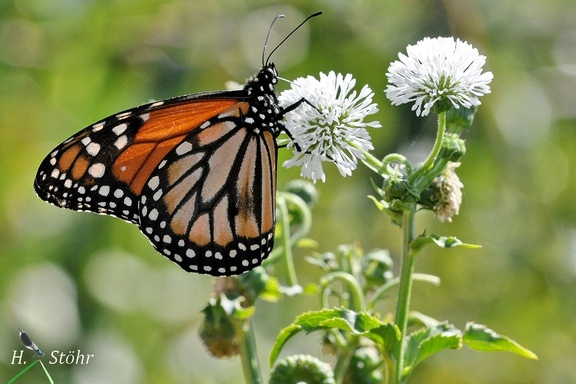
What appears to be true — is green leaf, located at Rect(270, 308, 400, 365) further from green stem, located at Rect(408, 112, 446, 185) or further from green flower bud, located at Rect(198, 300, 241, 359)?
green flower bud, located at Rect(198, 300, 241, 359)

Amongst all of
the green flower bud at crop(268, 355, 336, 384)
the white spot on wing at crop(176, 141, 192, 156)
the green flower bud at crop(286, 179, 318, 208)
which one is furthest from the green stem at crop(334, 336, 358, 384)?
the white spot on wing at crop(176, 141, 192, 156)

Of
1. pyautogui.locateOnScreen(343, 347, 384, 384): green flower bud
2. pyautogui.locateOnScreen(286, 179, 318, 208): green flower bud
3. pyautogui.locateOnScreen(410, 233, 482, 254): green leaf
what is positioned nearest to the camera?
pyautogui.locateOnScreen(410, 233, 482, 254): green leaf

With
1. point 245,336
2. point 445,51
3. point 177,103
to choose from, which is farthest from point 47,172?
point 445,51

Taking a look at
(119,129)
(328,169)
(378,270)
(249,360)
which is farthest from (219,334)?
(328,169)

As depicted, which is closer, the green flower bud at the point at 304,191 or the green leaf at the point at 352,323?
the green leaf at the point at 352,323

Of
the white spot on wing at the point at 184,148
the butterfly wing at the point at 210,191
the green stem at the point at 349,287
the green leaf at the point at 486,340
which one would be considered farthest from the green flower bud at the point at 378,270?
the white spot on wing at the point at 184,148

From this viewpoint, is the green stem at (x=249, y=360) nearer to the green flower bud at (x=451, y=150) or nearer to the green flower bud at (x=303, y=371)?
the green flower bud at (x=303, y=371)
